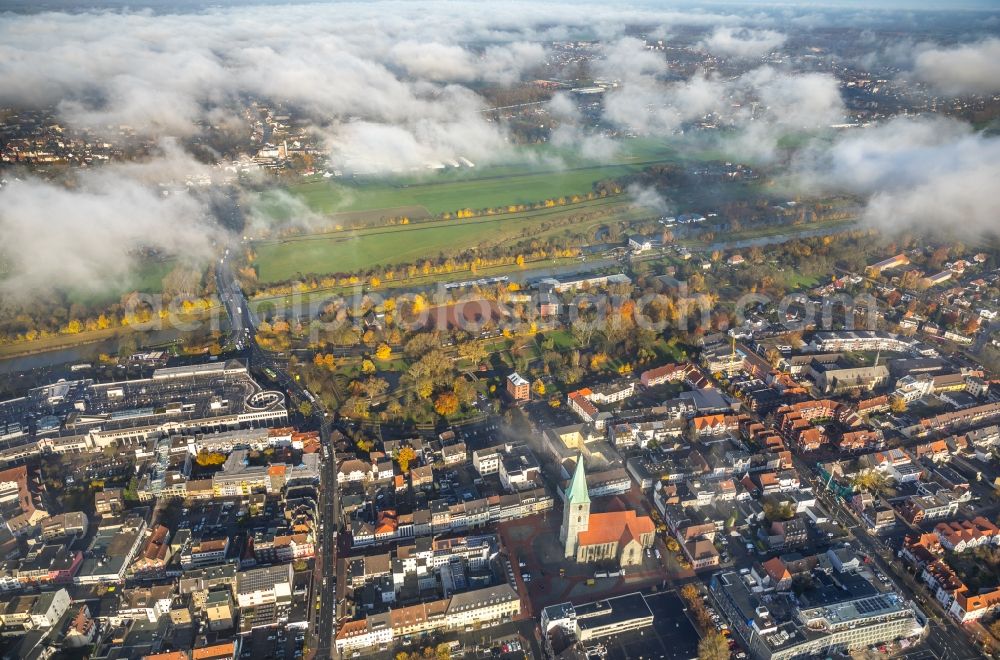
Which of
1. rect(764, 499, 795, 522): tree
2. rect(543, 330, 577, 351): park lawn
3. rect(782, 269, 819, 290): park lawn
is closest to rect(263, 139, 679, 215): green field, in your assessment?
rect(782, 269, 819, 290): park lawn

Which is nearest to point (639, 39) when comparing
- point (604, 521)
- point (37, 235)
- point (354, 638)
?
point (37, 235)

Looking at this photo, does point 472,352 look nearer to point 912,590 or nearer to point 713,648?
point 713,648

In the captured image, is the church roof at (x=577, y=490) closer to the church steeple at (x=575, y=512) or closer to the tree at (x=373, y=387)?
the church steeple at (x=575, y=512)

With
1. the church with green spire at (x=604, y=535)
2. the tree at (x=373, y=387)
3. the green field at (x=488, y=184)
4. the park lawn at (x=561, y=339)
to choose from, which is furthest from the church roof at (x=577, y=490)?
the green field at (x=488, y=184)

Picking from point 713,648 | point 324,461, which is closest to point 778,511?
point 713,648

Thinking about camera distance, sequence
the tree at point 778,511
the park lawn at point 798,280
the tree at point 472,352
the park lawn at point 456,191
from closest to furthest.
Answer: the tree at point 778,511 → the tree at point 472,352 → the park lawn at point 798,280 → the park lawn at point 456,191

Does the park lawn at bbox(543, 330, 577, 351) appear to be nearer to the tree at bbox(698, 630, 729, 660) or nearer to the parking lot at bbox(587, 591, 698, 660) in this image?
the parking lot at bbox(587, 591, 698, 660)

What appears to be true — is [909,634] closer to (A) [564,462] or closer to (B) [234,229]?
(A) [564,462]
